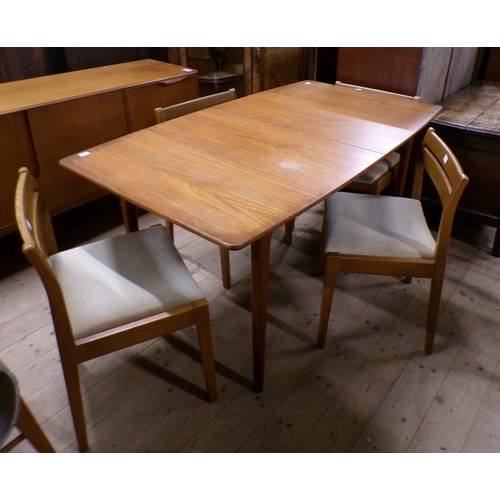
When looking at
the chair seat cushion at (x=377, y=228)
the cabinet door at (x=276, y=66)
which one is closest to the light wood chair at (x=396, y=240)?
the chair seat cushion at (x=377, y=228)

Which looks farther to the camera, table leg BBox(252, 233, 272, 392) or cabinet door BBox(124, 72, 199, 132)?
cabinet door BBox(124, 72, 199, 132)

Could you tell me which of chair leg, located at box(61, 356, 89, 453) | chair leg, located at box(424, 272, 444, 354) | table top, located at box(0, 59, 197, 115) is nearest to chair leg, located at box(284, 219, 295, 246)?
chair leg, located at box(424, 272, 444, 354)

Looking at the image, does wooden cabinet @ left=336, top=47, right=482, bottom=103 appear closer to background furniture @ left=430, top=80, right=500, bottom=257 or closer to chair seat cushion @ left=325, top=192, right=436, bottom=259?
background furniture @ left=430, top=80, right=500, bottom=257

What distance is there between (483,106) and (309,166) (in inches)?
63.1

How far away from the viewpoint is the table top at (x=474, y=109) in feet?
7.45

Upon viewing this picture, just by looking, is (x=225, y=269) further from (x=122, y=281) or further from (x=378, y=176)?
(x=378, y=176)

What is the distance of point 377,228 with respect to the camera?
174cm

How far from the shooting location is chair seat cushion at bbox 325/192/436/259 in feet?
5.37

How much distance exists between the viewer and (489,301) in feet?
6.83

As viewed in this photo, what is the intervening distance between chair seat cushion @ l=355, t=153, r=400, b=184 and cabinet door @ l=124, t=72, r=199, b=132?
125 cm

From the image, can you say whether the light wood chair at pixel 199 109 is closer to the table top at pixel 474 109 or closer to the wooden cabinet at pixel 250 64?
the table top at pixel 474 109

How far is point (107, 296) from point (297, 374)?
775 millimetres

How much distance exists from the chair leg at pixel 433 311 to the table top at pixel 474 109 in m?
0.98

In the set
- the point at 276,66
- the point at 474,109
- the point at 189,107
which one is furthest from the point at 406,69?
the point at 276,66
